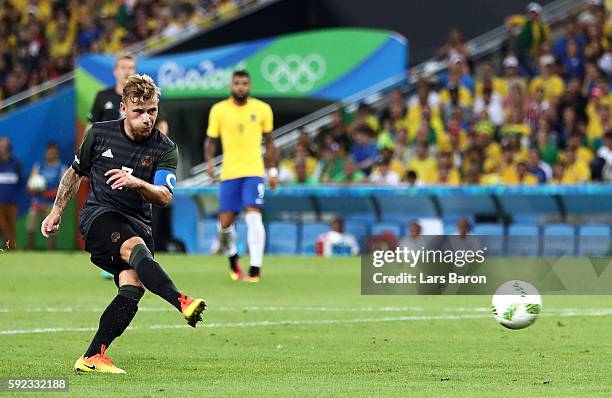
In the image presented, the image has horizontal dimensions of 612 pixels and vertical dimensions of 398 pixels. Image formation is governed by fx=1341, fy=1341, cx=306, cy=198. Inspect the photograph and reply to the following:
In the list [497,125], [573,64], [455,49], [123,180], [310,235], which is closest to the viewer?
[123,180]

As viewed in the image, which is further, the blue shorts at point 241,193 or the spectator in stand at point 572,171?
the spectator in stand at point 572,171

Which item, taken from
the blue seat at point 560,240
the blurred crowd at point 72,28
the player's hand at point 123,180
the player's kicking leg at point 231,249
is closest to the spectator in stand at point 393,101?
the blue seat at point 560,240

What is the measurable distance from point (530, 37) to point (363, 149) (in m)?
3.87

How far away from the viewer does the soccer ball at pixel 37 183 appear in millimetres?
23984

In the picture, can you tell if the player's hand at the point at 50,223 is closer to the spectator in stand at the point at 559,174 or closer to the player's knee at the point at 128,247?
the player's knee at the point at 128,247

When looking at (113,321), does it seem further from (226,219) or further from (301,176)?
(301,176)

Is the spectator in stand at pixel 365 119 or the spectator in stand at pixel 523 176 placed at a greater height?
the spectator in stand at pixel 365 119

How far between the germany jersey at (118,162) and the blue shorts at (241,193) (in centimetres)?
719

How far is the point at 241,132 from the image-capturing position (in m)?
15.7

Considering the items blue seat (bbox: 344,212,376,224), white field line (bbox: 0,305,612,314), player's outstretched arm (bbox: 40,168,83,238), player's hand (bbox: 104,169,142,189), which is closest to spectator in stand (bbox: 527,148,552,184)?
blue seat (bbox: 344,212,376,224)

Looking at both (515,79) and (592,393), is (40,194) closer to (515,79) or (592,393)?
(515,79)

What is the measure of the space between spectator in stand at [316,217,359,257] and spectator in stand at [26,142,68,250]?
5607 mm

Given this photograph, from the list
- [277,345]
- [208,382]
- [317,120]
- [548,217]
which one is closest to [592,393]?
[208,382]

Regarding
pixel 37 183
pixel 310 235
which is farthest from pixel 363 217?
pixel 37 183
